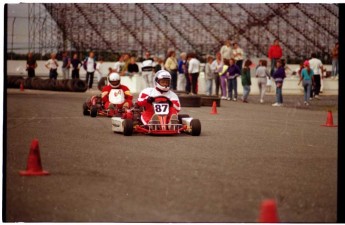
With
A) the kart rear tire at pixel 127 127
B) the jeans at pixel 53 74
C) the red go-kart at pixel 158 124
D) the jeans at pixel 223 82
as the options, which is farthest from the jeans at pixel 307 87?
the kart rear tire at pixel 127 127

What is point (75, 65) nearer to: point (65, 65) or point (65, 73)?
point (65, 73)

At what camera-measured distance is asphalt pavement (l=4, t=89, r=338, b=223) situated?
345 inches

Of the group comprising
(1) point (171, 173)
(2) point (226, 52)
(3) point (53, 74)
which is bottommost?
(1) point (171, 173)

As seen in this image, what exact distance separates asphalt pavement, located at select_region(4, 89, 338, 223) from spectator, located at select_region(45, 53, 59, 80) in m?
3.31

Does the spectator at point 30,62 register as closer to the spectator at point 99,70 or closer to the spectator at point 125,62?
the spectator at point 125,62

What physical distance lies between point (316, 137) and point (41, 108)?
9.39 metres

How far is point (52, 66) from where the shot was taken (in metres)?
25.6

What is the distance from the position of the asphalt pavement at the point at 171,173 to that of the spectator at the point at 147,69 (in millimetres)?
12892

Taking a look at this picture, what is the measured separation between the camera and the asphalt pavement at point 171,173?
8773 millimetres

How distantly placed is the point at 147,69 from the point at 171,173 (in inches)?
870

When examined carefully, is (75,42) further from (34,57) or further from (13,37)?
(13,37)

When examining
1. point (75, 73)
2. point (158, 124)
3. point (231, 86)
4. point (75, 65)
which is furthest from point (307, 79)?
point (158, 124)

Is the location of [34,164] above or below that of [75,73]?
below

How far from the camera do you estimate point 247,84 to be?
100 ft
